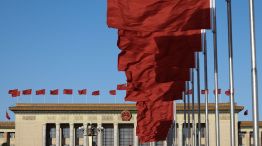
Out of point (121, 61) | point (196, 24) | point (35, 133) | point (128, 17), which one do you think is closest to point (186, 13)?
point (196, 24)

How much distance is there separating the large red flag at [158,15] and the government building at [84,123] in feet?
264

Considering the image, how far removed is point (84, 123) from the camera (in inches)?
4028

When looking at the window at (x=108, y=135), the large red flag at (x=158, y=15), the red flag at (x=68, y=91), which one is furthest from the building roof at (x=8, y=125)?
the large red flag at (x=158, y=15)

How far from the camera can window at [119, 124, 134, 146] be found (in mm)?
105188

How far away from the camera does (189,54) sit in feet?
79.8

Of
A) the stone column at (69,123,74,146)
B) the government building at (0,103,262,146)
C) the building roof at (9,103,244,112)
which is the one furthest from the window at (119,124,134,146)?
the stone column at (69,123,74,146)

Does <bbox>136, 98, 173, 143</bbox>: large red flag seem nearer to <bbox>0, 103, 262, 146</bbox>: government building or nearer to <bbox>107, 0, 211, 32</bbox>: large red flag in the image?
<bbox>107, 0, 211, 32</bbox>: large red flag

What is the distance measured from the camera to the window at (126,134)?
105188 millimetres

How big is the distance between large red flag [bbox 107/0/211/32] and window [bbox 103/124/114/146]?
8492cm

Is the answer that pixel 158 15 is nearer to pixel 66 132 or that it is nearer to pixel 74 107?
pixel 74 107

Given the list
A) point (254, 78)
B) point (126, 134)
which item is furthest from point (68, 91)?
point (254, 78)

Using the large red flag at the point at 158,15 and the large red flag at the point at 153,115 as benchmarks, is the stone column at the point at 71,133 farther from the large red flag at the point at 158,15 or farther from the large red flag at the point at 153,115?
the large red flag at the point at 158,15

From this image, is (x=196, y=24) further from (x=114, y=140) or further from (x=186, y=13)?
(x=114, y=140)

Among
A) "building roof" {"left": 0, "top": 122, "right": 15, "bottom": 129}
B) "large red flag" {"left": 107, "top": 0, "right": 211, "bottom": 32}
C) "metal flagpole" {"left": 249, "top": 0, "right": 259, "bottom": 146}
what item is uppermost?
"large red flag" {"left": 107, "top": 0, "right": 211, "bottom": 32}
